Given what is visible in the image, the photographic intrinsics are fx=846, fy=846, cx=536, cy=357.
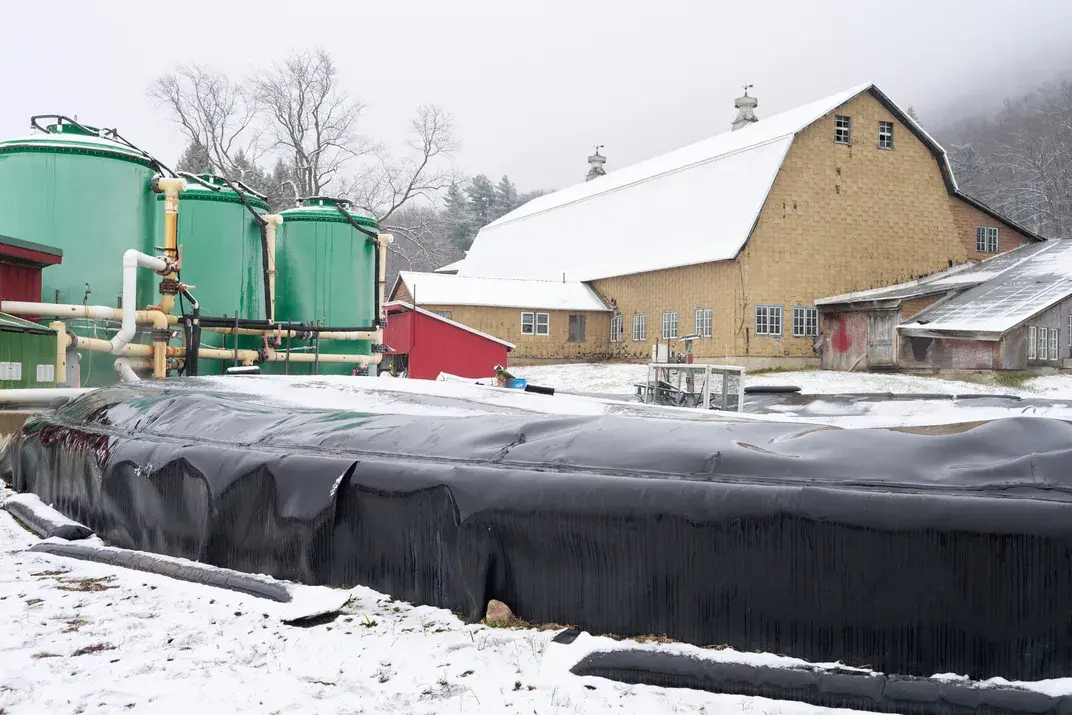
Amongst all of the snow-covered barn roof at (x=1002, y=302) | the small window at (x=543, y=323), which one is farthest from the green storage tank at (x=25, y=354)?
the small window at (x=543, y=323)

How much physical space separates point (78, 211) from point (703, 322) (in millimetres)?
17571

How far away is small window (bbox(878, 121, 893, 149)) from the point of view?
2538 cm

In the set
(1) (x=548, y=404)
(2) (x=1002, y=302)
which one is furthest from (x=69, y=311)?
(2) (x=1002, y=302)

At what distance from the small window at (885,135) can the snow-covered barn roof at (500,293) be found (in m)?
10.0

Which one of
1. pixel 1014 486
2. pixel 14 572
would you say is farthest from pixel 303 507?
pixel 1014 486

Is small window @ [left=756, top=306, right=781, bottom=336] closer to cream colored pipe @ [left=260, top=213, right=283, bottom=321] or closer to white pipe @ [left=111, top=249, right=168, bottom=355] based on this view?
cream colored pipe @ [left=260, top=213, right=283, bottom=321]

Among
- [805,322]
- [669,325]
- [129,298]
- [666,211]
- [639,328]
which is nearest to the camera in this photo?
[129,298]

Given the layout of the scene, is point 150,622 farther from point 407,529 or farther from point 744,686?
point 744,686

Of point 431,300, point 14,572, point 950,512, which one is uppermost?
point 431,300

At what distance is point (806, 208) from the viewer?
24.5m

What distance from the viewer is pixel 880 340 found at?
74.8 feet

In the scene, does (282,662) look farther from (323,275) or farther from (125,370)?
(323,275)

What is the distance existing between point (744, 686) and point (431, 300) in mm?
25658

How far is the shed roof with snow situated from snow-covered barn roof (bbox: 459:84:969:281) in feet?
0.14
